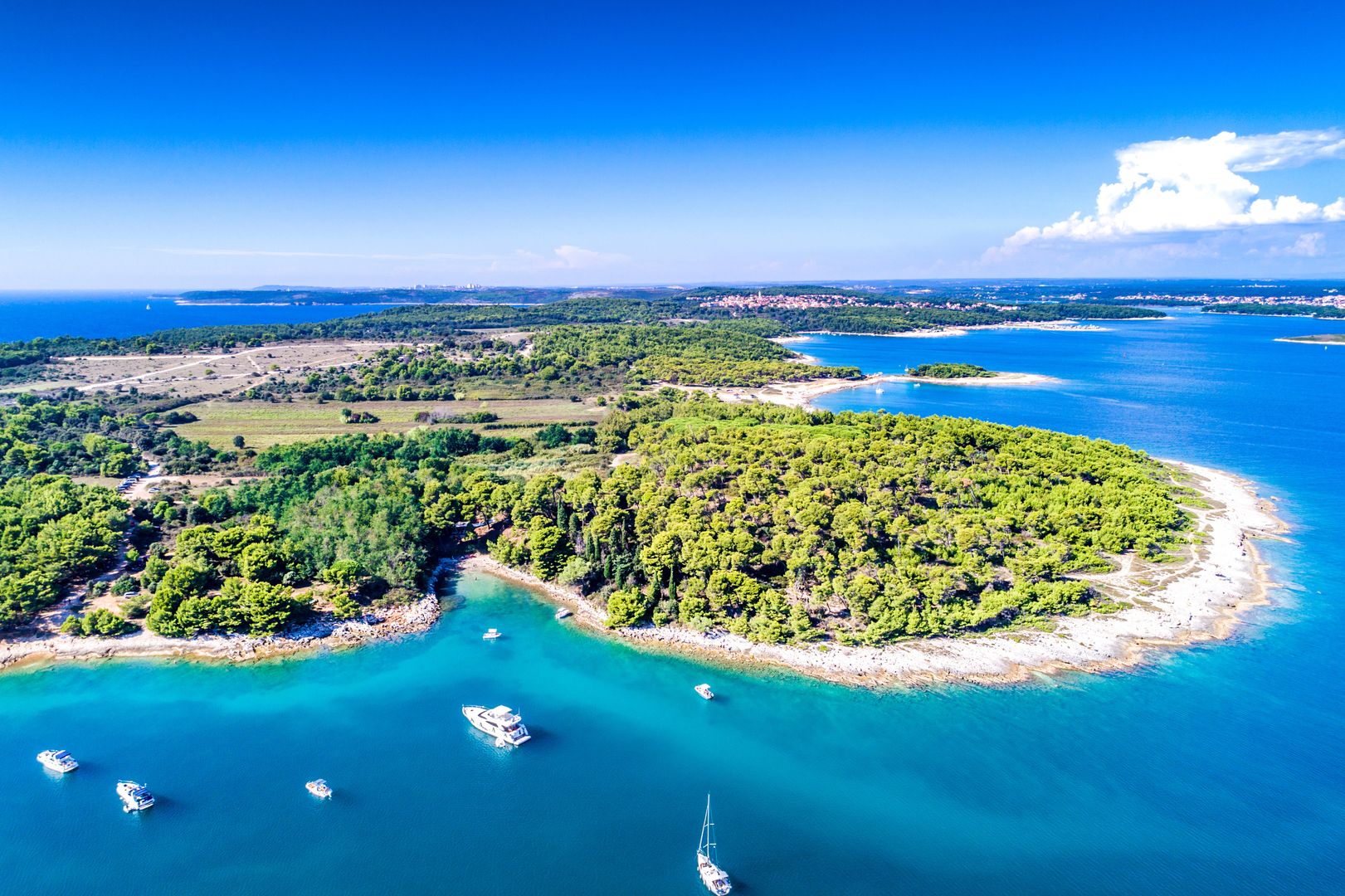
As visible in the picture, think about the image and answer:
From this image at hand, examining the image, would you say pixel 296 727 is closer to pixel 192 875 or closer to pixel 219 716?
pixel 219 716

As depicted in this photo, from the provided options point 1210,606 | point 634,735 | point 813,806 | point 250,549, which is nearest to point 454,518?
point 250,549

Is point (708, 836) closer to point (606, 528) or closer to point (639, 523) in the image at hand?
point (639, 523)

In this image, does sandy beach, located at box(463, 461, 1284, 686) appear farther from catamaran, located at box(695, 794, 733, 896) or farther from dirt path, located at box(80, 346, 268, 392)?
dirt path, located at box(80, 346, 268, 392)

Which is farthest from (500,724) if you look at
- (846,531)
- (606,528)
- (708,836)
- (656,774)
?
(846,531)

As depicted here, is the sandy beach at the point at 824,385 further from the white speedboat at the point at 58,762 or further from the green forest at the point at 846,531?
the white speedboat at the point at 58,762

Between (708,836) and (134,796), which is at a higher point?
(134,796)
